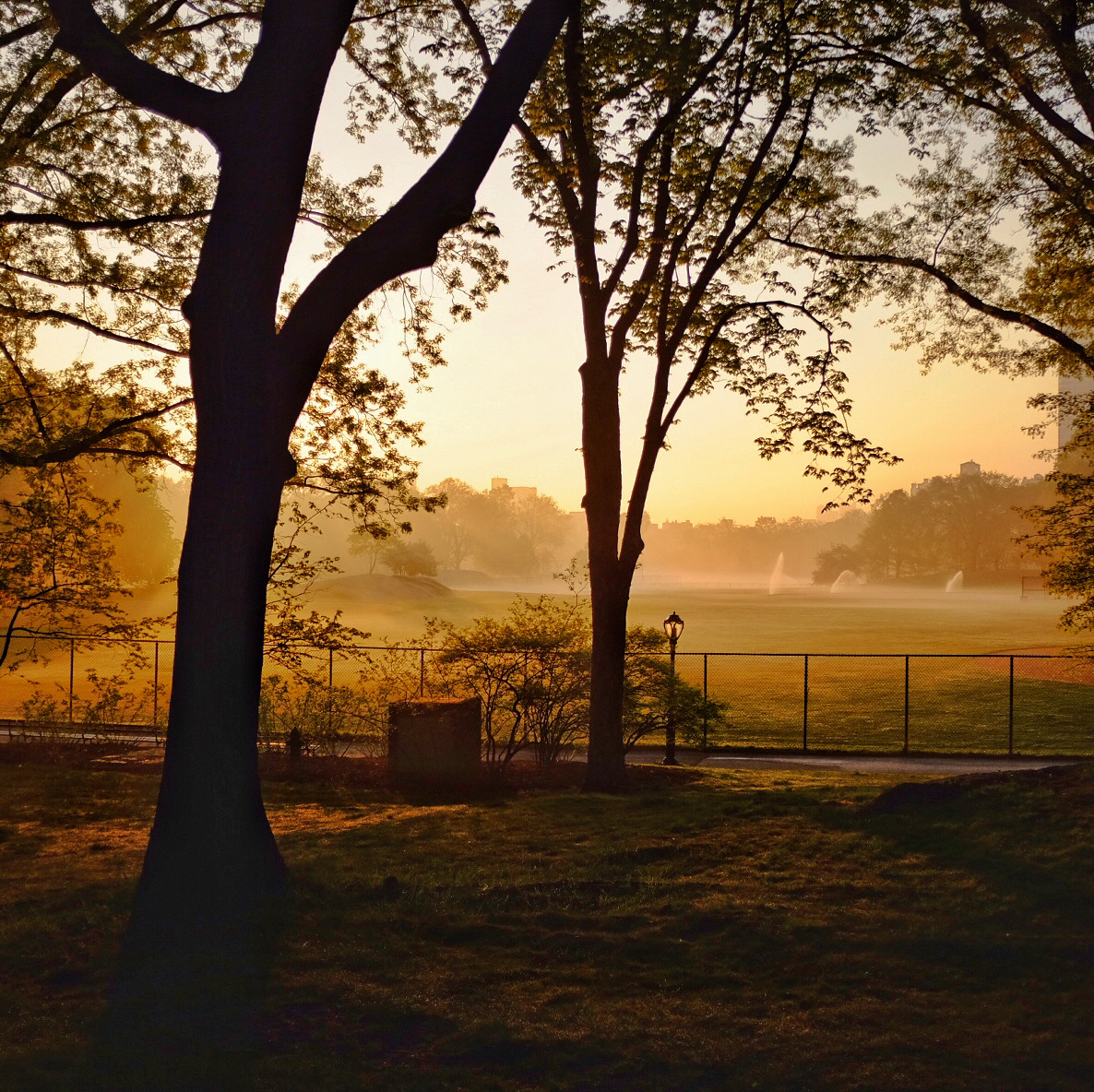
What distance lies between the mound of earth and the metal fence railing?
2690cm

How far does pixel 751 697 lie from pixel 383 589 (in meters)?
48.4

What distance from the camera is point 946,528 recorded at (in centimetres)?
12156

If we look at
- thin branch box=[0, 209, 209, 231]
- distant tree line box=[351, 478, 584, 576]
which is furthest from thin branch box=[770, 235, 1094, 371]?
distant tree line box=[351, 478, 584, 576]

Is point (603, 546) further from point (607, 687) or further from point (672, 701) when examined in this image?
point (672, 701)

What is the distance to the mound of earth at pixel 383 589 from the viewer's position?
73.0 m

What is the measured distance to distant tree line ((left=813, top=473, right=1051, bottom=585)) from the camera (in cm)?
11800

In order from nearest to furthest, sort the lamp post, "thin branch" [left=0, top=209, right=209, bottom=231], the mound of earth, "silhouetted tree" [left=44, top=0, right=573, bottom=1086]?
"silhouetted tree" [left=44, top=0, right=573, bottom=1086] < "thin branch" [left=0, top=209, right=209, bottom=231] < the lamp post < the mound of earth

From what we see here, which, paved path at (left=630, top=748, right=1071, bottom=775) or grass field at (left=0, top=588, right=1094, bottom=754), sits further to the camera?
grass field at (left=0, top=588, right=1094, bottom=754)

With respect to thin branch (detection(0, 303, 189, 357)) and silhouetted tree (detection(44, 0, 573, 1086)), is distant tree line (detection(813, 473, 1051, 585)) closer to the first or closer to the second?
thin branch (detection(0, 303, 189, 357))

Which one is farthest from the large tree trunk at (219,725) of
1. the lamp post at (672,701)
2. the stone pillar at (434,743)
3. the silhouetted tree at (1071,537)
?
the silhouetted tree at (1071,537)

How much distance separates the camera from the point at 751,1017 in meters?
4.62

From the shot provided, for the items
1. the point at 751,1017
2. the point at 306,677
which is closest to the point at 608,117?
the point at 306,677

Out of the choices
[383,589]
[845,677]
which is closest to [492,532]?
[383,589]

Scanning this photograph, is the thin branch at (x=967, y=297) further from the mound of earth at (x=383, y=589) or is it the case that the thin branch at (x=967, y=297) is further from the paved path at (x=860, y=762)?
the mound of earth at (x=383, y=589)
